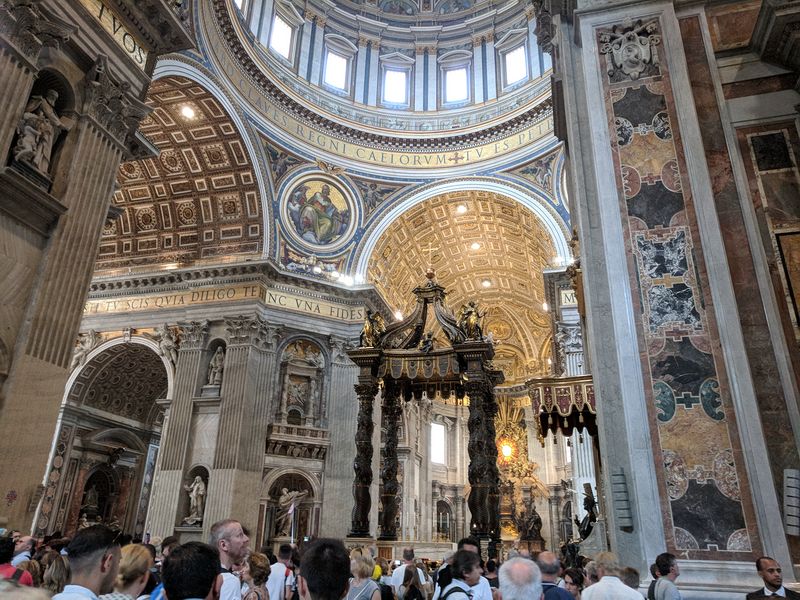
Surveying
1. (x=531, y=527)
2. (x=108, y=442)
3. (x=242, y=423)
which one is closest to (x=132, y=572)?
(x=242, y=423)

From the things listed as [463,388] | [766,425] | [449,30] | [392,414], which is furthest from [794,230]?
[449,30]

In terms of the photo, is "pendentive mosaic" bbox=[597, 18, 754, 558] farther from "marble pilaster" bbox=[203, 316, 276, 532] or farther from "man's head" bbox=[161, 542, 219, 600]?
"marble pilaster" bbox=[203, 316, 276, 532]

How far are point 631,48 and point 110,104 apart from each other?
22.8ft

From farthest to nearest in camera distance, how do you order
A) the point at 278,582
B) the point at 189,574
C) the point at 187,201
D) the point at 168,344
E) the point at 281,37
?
1. the point at 281,37
2. the point at 187,201
3. the point at 168,344
4. the point at 278,582
5. the point at 189,574

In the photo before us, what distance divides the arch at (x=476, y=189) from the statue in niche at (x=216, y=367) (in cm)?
509

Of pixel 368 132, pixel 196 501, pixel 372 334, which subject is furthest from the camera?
pixel 368 132

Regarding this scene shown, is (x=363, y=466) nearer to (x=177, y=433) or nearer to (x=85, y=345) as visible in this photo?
(x=177, y=433)

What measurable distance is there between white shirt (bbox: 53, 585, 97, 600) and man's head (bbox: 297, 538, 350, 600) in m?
0.79

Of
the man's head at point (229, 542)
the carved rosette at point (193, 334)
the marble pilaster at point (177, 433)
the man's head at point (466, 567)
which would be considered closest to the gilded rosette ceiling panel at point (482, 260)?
the carved rosette at point (193, 334)

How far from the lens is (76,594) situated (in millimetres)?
2104

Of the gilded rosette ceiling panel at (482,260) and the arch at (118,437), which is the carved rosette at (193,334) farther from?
the gilded rosette ceiling panel at (482,260)

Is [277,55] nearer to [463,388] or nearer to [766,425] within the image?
[463,388]

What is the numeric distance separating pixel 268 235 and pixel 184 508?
8163 millimetres

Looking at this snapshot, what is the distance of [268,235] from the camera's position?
1789 cm
